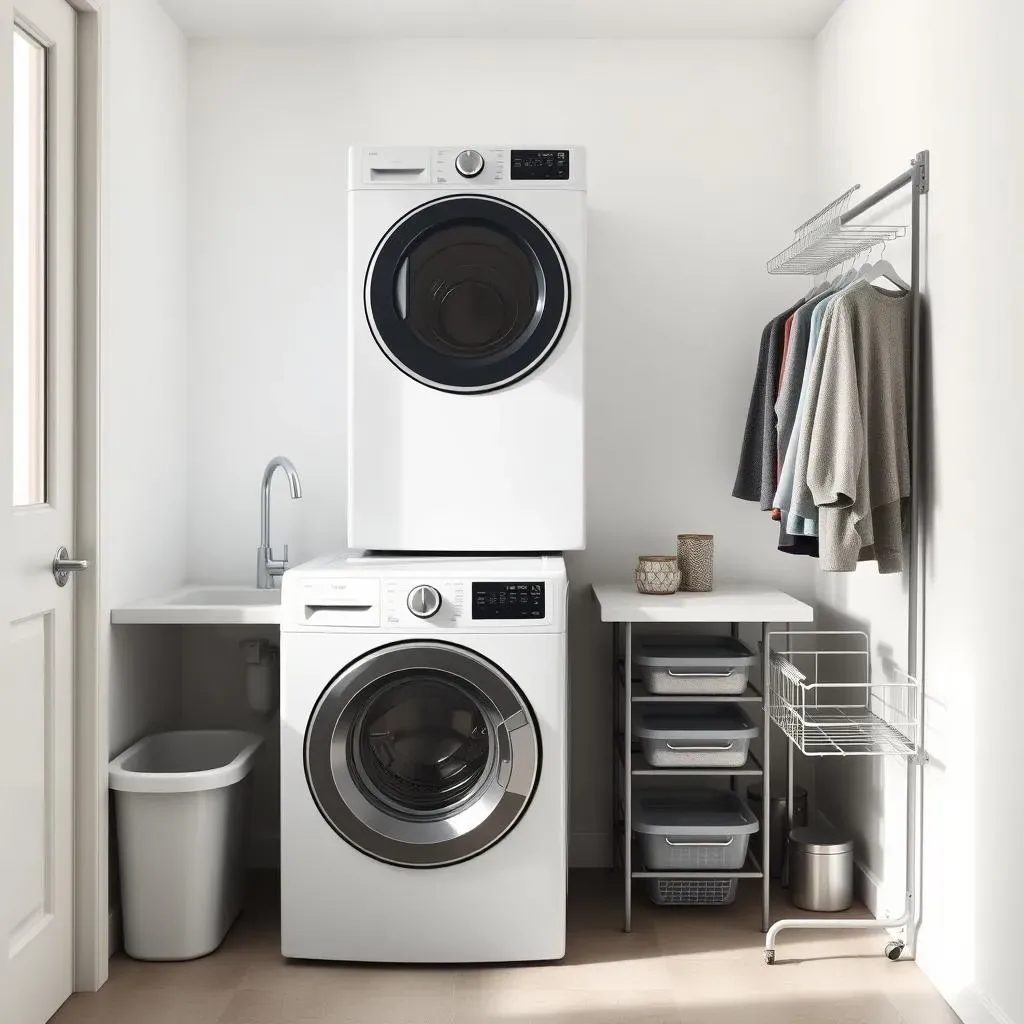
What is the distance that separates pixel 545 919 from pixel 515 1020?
250mm

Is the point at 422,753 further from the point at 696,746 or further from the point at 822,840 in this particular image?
the point at 822,840

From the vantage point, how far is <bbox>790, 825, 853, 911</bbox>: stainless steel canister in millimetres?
2666

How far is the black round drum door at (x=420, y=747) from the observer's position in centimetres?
230

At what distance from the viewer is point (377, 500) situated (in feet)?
8.72

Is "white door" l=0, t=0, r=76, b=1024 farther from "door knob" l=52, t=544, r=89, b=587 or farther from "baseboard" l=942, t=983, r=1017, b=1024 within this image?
"baseboard" l=942, t=983, r=1017, b=1024

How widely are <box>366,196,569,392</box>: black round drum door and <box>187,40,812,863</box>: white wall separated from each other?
47 cm

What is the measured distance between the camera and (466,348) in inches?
105

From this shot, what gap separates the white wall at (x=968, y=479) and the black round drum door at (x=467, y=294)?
87cm

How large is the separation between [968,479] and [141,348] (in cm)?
202

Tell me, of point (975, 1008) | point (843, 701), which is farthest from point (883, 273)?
point (975, 1008)

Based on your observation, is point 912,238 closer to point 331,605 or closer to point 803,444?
point 803,444

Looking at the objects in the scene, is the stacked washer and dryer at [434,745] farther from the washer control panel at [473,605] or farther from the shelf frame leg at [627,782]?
the shelf frame leg at [627,782]

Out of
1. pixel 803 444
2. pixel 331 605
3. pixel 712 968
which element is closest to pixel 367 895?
pixel 331 605

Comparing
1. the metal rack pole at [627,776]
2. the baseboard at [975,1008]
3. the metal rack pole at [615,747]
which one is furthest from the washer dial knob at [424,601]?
the baseboard at [975,1008]
